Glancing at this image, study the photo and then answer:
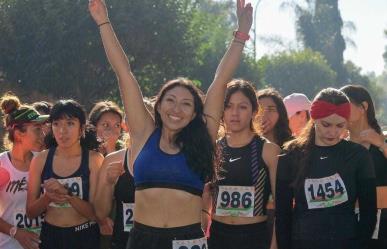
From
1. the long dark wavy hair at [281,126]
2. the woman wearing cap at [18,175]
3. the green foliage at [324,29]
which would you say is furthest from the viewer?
the green foliage at [324,29]

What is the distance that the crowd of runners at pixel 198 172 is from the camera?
3.76 meters

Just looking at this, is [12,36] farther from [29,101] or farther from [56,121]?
[56,121]

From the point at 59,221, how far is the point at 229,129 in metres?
1.50

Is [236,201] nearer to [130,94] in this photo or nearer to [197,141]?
[197,141]

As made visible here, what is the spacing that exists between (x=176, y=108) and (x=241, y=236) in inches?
52.5

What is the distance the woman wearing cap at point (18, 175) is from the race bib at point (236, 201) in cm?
148

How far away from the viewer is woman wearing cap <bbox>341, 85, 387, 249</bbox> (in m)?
4.69

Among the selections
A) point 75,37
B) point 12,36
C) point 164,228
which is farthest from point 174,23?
point 164,228

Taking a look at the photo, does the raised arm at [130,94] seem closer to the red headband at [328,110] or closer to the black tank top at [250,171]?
the black tank top at [250,171]

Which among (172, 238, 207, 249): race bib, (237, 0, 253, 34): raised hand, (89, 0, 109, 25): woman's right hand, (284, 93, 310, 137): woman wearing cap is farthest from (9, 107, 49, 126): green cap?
(284, 93, 310, 137): woman wearing cap

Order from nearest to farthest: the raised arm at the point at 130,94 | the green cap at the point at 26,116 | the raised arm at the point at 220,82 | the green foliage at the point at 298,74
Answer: the raised arm at the point at 130,94 → the raised arm at the point at 220,82 → the green cap at the point at 26,116 → the green foliage at the point at 298,74

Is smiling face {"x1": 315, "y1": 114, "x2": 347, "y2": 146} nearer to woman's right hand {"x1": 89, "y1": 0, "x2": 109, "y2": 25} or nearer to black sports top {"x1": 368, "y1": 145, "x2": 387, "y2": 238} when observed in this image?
black sports top {"x1": 368, "y1": 145, "x2": 387, "y2": 238}

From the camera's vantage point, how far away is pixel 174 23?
21.4m

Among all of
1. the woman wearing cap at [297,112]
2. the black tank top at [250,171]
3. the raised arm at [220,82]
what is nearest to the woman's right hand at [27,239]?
the black tank top at [250,171]
